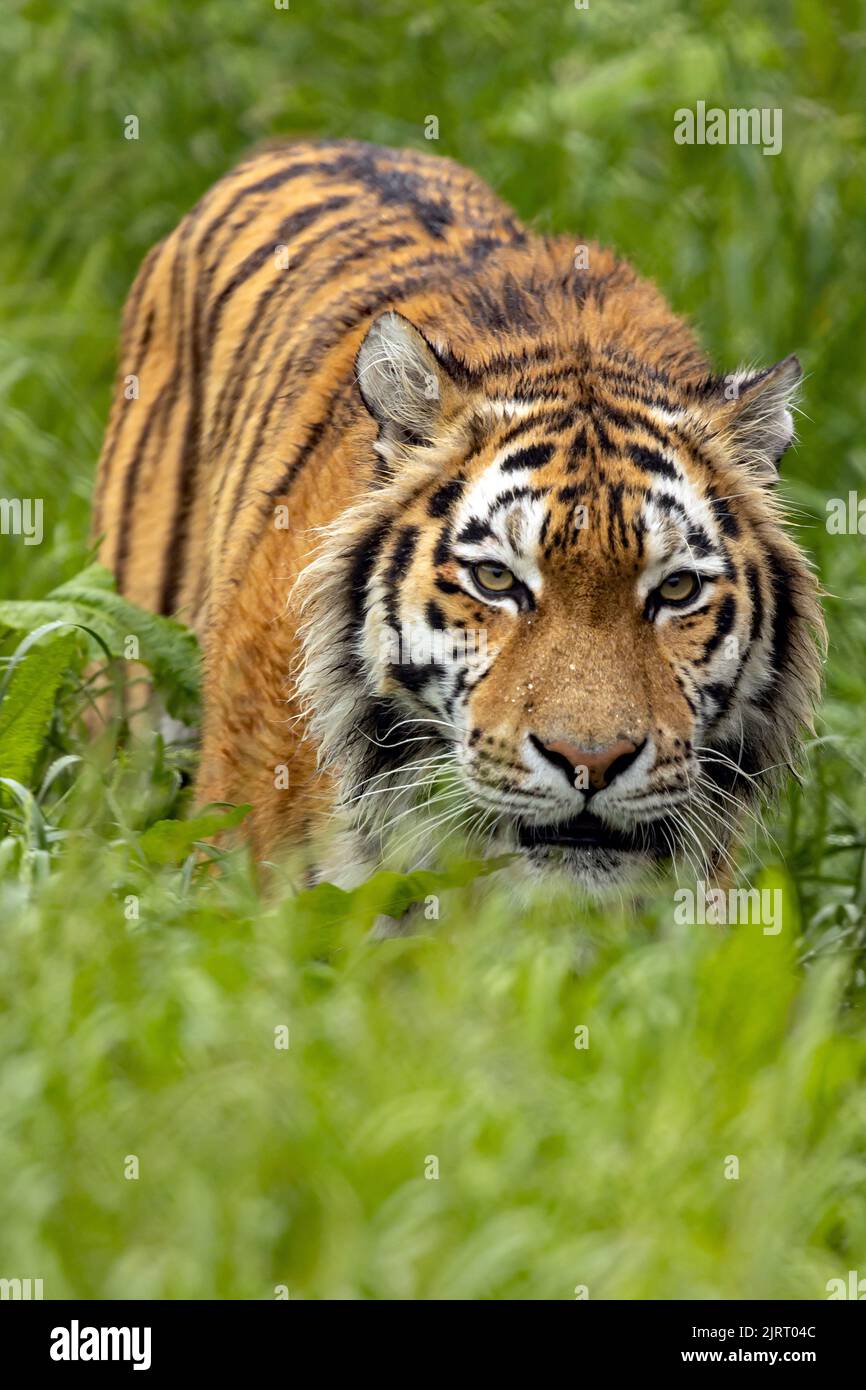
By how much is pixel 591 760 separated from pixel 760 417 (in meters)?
0.86

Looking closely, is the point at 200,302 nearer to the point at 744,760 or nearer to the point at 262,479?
the point at 262,479

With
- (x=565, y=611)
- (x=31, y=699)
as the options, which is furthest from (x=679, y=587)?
(x=31, y=699)

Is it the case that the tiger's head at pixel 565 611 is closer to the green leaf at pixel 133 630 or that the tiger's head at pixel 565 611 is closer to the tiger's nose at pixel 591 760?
the tiger's nose at pixel 591 760

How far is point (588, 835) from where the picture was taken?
3.51m

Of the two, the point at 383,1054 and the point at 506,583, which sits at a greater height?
the point at 506,583

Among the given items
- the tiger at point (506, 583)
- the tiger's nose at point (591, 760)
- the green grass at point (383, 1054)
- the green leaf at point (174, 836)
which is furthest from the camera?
the green leaf at point (174, 836)

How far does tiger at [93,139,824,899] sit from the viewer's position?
3.42 m

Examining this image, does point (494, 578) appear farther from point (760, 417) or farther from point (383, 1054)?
point (383, 1054)

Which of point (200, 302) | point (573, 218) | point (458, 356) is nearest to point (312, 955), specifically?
point (458, 356)

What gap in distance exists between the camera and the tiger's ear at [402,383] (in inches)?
143

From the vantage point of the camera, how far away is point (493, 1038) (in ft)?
9.47

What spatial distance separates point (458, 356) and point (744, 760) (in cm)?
92

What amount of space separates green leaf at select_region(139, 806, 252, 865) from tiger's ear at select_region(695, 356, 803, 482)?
3.76ft

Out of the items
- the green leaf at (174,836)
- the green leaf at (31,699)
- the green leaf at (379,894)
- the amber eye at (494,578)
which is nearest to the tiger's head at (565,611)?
the amber eye at (494,578)
